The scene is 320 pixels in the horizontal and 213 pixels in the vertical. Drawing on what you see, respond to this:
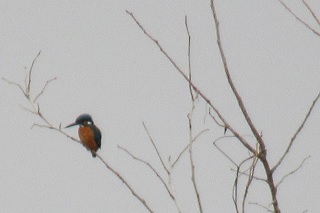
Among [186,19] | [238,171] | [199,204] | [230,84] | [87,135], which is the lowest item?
[199,204]

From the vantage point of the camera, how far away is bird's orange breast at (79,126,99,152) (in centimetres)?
1273

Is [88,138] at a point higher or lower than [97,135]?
lower

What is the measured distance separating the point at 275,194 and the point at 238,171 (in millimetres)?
357

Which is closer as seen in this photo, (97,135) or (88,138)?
(88,138)

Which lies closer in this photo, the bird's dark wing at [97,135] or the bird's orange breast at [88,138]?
the bird's orange breast at [88,138]

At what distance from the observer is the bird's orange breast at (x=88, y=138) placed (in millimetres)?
12727

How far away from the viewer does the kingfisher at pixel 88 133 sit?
503 inches

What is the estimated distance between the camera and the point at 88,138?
12828 mm

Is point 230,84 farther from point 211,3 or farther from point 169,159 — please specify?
point 169,159

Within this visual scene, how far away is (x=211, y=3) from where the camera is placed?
3.34 meters

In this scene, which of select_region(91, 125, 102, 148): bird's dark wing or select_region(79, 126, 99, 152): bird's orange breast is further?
select_region(91, 125, 102, 148): bird's dark wing

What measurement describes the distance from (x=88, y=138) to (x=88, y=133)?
0.43 feet

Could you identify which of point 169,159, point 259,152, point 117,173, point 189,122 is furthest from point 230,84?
point 117,173

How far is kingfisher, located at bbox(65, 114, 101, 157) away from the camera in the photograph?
12766mm
